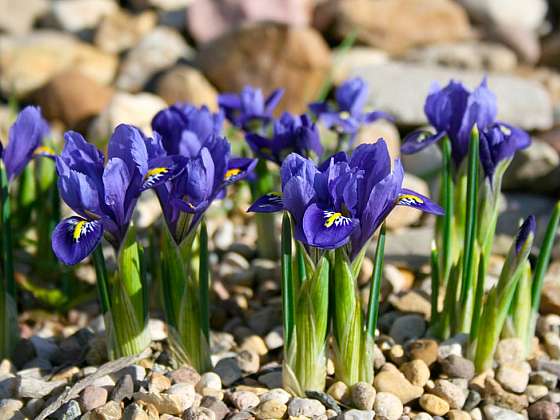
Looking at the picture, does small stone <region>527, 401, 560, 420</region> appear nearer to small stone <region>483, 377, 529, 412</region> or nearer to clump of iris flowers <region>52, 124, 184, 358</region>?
small stone <region>483, 377, 529, 412</region>

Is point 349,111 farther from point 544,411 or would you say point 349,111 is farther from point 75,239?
point 75,239

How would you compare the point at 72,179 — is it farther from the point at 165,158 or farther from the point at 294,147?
the point at 294,147

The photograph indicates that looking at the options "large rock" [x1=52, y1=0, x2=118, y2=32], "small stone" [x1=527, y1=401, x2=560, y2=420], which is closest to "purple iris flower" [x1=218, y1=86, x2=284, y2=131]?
"small stone" [x1=527, y1=401, x2=560, y2=420]

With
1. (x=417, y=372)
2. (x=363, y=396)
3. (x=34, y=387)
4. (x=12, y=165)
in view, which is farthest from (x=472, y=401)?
(x=12, y=165)

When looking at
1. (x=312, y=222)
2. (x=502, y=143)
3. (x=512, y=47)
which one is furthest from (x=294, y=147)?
(x=512, y=47)

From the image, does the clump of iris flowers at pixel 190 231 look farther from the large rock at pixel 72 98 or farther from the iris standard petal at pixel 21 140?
the large rock at pixel 72 98
